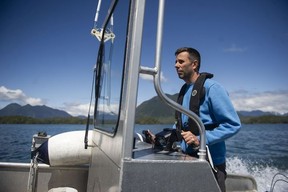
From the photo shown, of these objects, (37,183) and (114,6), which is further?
(37,183)

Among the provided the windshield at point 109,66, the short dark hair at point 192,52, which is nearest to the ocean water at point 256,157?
the windshield at point 109,66

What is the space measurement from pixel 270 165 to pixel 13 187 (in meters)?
16.1

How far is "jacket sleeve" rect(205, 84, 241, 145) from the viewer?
1641mm

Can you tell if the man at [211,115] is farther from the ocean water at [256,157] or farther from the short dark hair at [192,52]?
the ocean water at [256,157]

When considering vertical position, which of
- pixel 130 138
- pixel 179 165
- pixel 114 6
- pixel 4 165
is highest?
pixel 114 6

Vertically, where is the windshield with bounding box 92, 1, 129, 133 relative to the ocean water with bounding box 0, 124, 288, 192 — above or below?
above

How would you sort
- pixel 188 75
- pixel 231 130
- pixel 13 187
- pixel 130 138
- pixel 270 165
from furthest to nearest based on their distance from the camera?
1. pixel 270 165
2. pixel 13 187
3. pixel 188 75
4. pixel 231 130
5. pixel 130 138

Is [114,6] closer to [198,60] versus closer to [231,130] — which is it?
[198,60]

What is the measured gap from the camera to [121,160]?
1181 mm

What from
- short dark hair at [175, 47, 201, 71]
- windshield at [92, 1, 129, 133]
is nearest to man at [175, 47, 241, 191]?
short dark hair at [175, 47, 201, 71]

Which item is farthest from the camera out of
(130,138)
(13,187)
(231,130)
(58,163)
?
(13,187)

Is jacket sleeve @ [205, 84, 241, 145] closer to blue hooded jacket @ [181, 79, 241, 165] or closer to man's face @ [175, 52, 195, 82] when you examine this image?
blue hooded jacket @ [181, 79, 241, 165]

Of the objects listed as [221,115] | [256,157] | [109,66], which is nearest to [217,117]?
[221,115]

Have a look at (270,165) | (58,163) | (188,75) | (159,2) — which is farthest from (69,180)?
(270,165)
